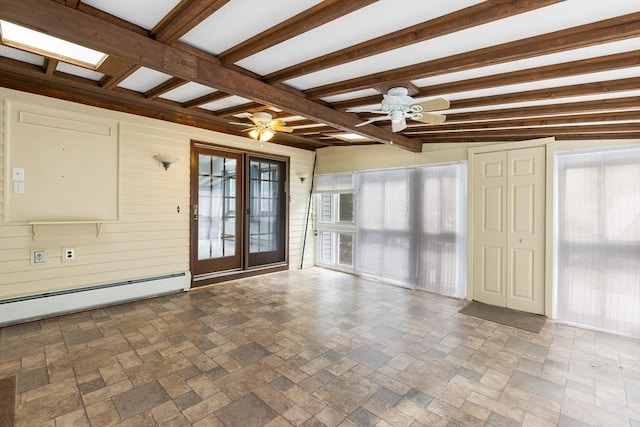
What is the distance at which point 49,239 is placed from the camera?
152 inches

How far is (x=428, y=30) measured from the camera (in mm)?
2061

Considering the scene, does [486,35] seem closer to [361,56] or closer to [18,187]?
[361,56]

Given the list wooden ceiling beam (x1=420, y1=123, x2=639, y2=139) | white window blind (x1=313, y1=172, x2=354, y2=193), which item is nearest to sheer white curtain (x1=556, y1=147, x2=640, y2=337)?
wooden ceiling beam (x1=420, y1=123, x2=639, y2=139)

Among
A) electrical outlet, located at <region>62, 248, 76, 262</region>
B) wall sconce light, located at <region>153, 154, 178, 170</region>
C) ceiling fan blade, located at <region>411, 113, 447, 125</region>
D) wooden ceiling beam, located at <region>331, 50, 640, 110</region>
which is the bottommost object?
electrical outlet, located at <region>62, 248, 76, 262</region>

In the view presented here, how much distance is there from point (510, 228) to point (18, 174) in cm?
625

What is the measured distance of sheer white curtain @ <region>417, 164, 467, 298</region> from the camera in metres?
4.95

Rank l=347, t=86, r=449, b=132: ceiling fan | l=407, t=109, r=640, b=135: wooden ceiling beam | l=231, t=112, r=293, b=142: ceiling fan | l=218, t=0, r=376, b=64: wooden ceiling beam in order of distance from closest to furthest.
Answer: l=218, t=0, r=376, b=64: wooden ceiling beam < l=347, t=86, r=449, b=132: ceiling fan < l=407, t=109, r=640, b=135: wooden ceiling beam < l=231, t=112, r=293, b=142: ceiling fan

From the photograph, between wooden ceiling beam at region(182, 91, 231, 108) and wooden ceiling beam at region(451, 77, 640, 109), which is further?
wooden ceiling beam at region(182, 91, 231, 108)

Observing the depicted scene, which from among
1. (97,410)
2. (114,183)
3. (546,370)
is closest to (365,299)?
(546,370)

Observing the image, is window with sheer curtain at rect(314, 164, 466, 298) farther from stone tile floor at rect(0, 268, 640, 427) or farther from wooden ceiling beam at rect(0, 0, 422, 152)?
wooden ceiling beam at rect(0, 0, 422, 152)

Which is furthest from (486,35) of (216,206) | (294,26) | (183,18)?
(216,206)

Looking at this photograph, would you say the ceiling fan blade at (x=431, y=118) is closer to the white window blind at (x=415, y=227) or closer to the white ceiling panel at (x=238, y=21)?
the white ceiling panel at (x=238, y=21)

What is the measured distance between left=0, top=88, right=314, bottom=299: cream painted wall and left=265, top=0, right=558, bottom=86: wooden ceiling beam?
2.89 m

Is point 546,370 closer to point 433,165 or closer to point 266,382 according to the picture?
point 266,382
